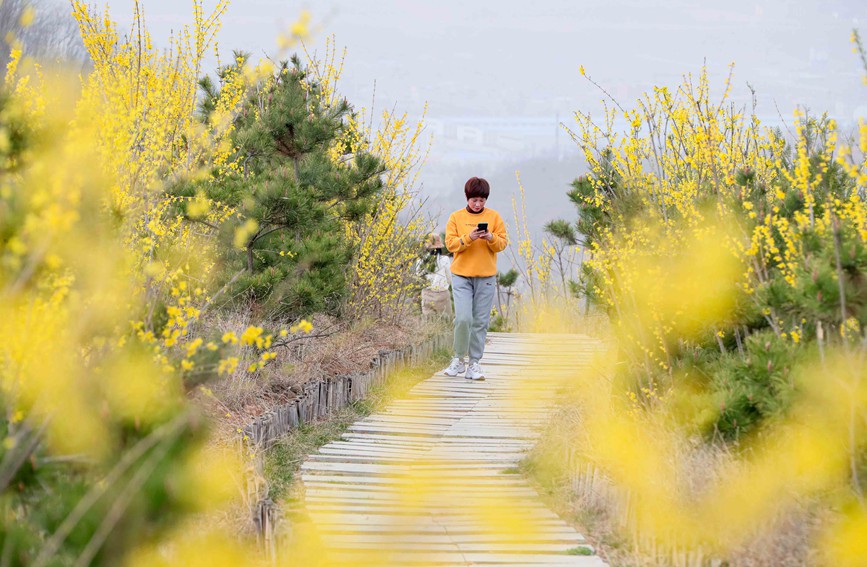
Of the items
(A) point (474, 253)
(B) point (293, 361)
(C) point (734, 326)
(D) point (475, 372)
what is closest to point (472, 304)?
(A) point (474, 253)

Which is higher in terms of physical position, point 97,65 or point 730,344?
point 97,65

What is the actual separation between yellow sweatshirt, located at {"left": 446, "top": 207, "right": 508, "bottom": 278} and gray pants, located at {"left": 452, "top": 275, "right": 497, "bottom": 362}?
0.30 feet

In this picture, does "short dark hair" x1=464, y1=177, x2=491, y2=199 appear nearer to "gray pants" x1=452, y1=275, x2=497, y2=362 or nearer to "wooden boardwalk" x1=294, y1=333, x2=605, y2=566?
"gray pants" x1=452, y1=275, x2=497, y2=362

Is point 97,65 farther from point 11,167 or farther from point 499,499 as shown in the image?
point 499,499

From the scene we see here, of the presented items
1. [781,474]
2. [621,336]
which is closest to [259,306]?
[621,336]

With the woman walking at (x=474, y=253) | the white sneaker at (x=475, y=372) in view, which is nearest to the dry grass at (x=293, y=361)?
the white sneaker at (x=475, y=372)

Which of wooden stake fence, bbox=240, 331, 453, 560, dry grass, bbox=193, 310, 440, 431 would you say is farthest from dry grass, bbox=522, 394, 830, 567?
dry grass, bbox=193, 310, 440, 431

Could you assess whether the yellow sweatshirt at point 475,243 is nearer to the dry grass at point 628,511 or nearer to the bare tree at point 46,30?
the dry grass at point 628,511

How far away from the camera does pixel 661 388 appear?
4895 millimetres

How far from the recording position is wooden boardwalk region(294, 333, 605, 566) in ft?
12.7

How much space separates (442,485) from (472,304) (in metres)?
2.48

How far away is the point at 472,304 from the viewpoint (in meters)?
7.11

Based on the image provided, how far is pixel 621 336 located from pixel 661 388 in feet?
1.40

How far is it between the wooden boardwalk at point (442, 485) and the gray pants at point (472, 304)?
0.43 m
